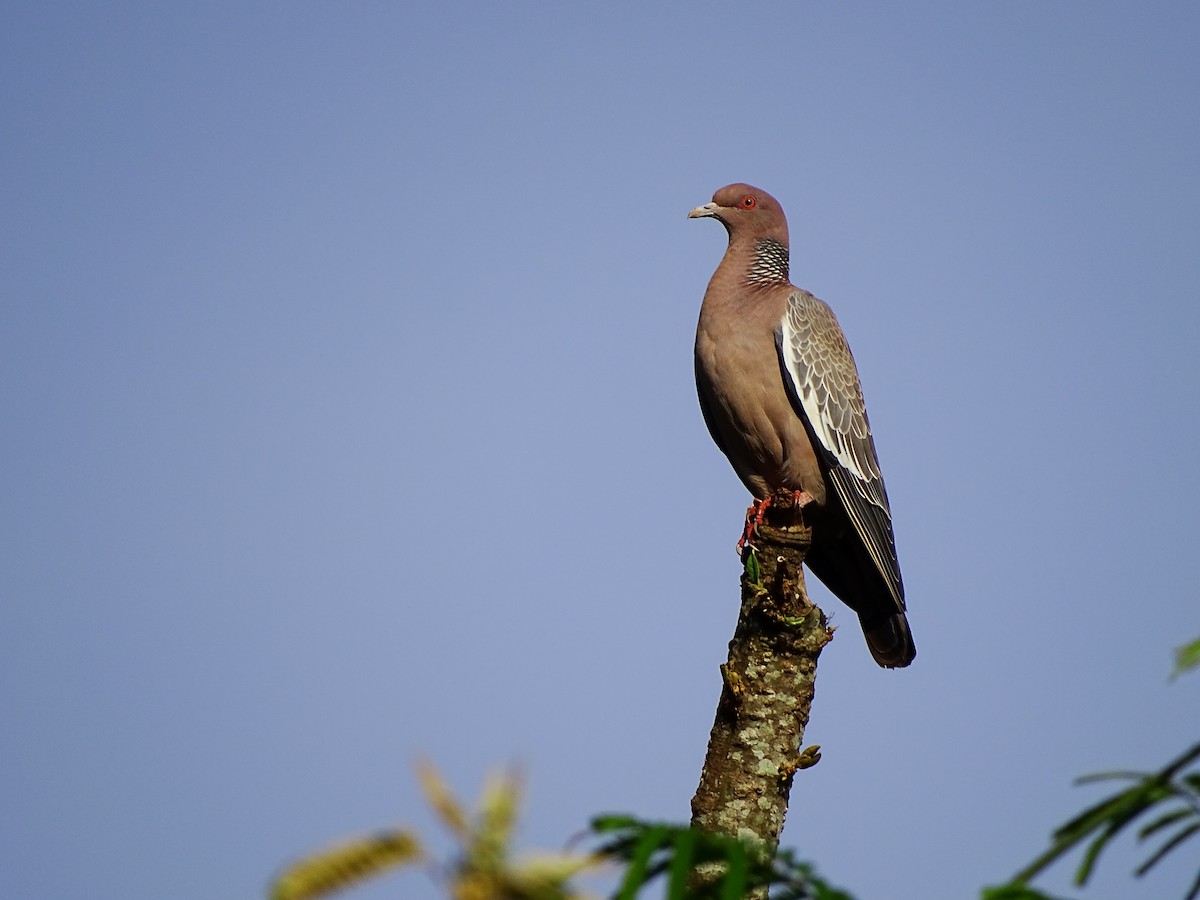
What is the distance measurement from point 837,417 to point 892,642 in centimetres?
142

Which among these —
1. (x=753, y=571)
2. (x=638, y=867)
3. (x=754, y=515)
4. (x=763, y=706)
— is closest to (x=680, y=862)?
(x=638, y=867)

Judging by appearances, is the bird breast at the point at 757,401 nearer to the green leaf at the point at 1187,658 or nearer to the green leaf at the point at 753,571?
the green leaf at the point at 753,571

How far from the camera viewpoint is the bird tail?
7.75 m

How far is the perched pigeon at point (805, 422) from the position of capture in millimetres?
7582

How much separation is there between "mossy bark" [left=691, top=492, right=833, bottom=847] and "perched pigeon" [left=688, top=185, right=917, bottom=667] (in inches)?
82.9

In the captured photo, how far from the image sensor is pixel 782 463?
769 centimetres

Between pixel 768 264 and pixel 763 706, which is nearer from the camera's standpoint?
pixel 763 706

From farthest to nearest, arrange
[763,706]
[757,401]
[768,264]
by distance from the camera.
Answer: [768,264]
[757,401]
[763,706]

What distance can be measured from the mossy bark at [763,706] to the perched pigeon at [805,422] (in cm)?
211

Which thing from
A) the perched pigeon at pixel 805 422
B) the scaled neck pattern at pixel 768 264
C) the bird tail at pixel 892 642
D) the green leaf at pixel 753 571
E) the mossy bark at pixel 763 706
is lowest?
the mossy bark at pixel 763 706

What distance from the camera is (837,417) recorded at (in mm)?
7871

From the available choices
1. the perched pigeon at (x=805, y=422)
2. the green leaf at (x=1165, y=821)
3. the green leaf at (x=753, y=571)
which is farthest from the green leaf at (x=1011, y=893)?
the perched pigeon at (x=805, y=422)

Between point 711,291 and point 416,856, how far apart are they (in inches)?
293

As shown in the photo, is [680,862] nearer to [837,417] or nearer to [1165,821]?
[1165,821]
